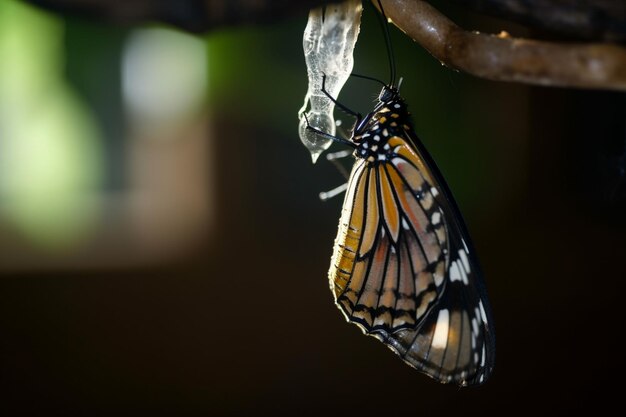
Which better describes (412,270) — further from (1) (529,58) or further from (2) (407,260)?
(1) (529,58)

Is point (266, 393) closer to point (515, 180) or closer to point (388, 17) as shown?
point (515, 180)

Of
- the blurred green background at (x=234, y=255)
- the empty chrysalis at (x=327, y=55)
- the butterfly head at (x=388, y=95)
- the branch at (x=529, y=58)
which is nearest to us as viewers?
the branch at (x=529, y=58)

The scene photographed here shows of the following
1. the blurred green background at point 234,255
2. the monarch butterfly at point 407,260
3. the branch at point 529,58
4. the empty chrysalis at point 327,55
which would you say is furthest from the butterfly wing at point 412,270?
the blurred green background at point 234,255

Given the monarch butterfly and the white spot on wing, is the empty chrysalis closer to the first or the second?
the monarch butterfly

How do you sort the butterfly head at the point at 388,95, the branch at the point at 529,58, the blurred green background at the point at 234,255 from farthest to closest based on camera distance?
the blurred green background at the point at 234,255 < the butterfly head at the point at 388,95 < the branch at the point at 529,58

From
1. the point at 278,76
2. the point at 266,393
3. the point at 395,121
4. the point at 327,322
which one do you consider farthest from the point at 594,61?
the point at 266,393

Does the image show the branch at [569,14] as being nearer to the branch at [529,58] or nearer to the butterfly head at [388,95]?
the branch at [529,58]
